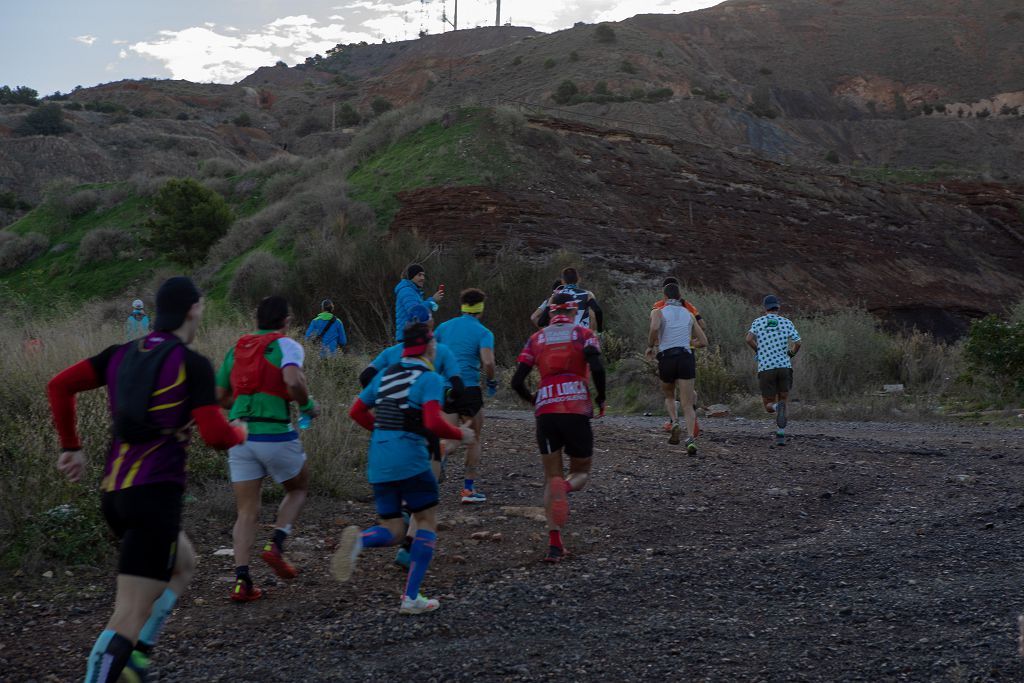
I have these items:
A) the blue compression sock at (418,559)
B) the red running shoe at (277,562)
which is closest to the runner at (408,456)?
the blue compression sock at (418,559)

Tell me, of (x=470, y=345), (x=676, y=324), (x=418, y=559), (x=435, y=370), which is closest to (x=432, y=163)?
(x=676, y=324)

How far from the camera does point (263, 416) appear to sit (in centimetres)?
639

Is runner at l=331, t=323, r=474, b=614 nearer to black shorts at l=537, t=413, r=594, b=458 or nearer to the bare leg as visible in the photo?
the bare leg

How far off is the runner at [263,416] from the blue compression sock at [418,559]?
2.98 feet

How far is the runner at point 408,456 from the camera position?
6.01 metres

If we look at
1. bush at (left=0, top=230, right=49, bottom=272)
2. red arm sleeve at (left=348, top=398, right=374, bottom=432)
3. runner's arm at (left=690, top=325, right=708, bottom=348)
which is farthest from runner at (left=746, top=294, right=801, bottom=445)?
bush at (left=0, top=230, right=49, bottom=272)

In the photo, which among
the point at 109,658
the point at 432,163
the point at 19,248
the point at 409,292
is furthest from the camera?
the point at 19,248

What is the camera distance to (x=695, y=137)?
64.6 m

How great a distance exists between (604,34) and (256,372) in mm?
87605

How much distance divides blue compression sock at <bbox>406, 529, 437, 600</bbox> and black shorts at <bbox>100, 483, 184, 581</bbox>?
6.28 feet

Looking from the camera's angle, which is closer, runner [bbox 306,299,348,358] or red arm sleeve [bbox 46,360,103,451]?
red arm sleeve [bbox 46,360,103,451]

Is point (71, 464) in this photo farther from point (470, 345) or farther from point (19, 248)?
point (19, 248)

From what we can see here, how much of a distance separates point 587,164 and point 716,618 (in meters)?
35.3

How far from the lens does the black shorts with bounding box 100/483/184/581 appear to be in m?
4.32
